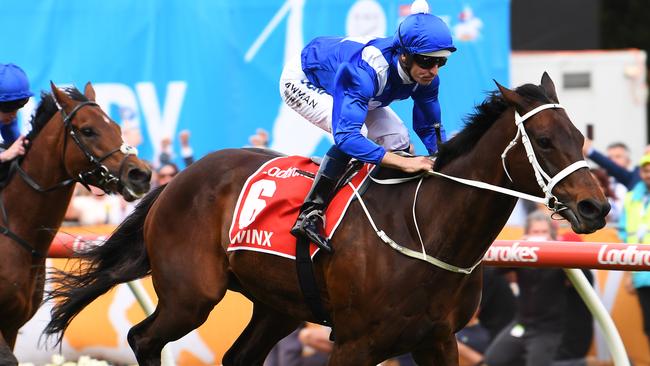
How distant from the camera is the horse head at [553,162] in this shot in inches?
159

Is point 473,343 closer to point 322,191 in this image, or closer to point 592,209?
point 322,191

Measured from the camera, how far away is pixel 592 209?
4.02 metres

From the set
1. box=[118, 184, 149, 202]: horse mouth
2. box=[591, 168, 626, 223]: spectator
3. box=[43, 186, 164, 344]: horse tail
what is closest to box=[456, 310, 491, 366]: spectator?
box=[591, 168, 626, 223]: spectator

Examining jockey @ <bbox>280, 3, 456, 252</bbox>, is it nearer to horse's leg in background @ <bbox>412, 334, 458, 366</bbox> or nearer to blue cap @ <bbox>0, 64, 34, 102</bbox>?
horse's leg in background @ <bbox>412, 334, 458, 366</bbox>

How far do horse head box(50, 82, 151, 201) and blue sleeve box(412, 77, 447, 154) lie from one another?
1.40 metres

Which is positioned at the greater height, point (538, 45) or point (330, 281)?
point (330, 281)

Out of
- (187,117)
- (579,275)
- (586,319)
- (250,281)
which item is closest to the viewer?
(250,281)

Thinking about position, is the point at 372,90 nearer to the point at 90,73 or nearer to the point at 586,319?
the point at 586,319

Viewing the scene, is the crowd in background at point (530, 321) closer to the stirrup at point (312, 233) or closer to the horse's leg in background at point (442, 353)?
the horse's leg in background at point (442, 353)

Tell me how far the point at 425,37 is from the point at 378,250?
0.88 meters

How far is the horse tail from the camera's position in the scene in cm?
562

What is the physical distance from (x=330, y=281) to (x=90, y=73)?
7.09 m

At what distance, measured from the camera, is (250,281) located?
16.9ft

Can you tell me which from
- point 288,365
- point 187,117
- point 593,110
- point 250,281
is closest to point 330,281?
point 250,281
